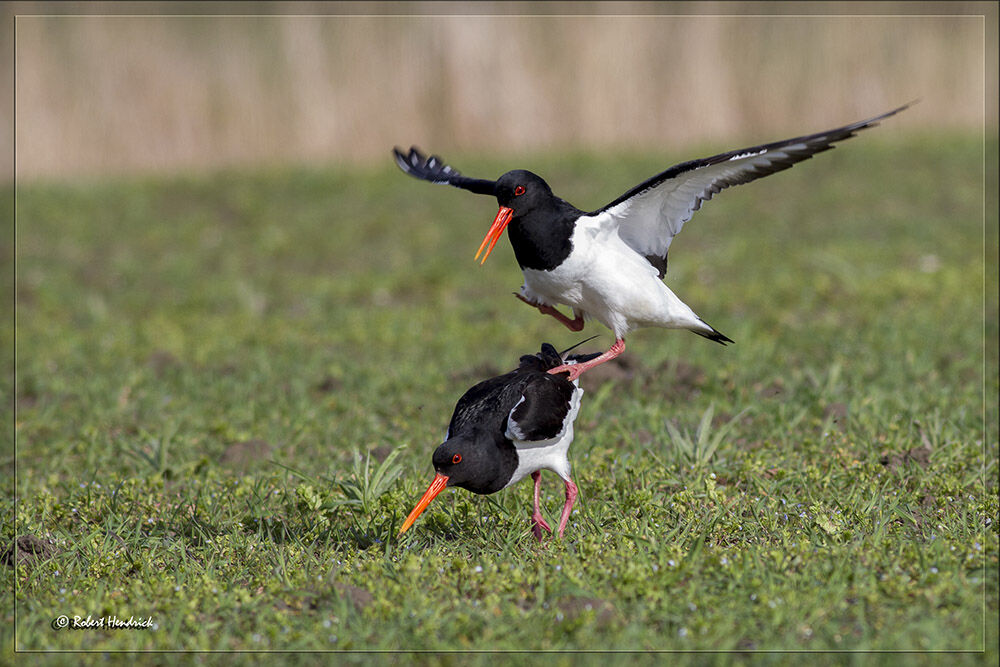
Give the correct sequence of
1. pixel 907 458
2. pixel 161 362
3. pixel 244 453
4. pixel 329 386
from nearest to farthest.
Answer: pixel 907 458
pixel 244 453
pixel 329 386
pixel 161 362

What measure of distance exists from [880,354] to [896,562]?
3554mm

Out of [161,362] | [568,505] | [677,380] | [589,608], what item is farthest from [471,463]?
[161,362]

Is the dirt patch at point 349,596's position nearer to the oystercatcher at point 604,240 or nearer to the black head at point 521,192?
the oystercatcher at point 604,240

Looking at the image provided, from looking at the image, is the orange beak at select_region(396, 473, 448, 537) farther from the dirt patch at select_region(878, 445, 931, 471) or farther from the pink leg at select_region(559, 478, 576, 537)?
the dirt patch at select_region(878, 445, 931, 471)

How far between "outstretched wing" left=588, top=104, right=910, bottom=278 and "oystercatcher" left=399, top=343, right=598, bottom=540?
0.73 metres

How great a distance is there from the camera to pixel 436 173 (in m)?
5.21

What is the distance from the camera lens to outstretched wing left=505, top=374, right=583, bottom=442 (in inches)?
164

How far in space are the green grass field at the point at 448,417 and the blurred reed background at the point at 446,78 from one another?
1.67 metres

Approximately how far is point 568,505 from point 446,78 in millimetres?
10339

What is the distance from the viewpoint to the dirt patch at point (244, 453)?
5.62 metres

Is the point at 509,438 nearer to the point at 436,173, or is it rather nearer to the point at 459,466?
the point at 459,466

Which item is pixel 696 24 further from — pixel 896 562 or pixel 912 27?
pixel 896 562

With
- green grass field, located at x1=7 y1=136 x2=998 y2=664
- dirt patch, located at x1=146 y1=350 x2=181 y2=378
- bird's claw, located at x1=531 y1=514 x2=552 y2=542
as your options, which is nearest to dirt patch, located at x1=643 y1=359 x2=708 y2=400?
green grass field, located at x1=7 y1=136 x2=998 y2=664

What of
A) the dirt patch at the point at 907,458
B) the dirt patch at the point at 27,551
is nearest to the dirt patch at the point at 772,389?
the dirt patch at the point at 907,458
